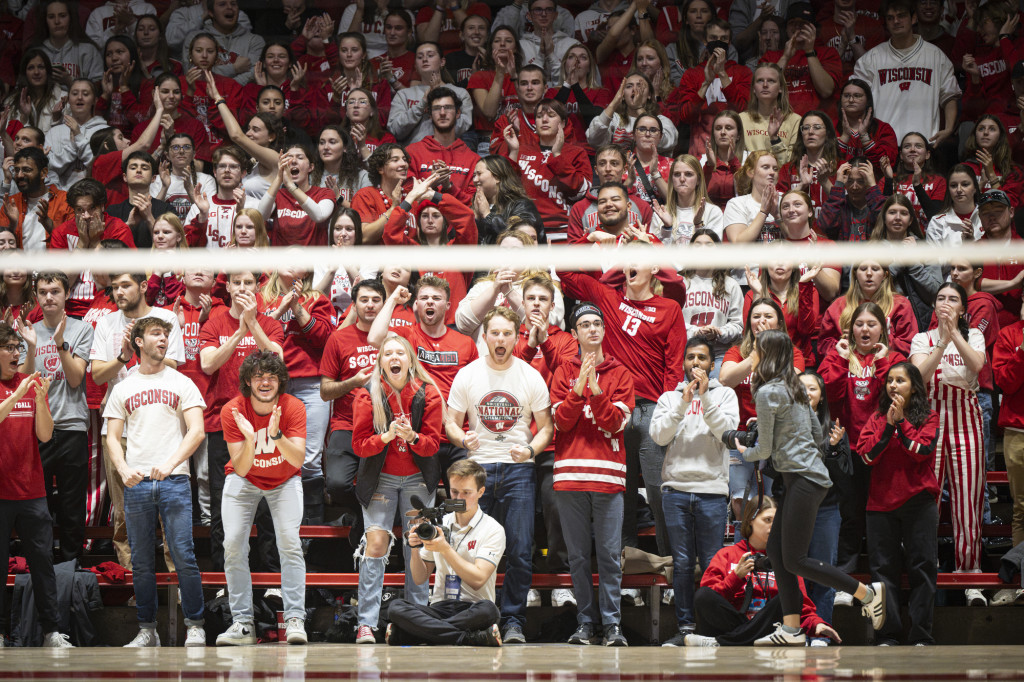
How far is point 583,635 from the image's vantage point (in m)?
6.05

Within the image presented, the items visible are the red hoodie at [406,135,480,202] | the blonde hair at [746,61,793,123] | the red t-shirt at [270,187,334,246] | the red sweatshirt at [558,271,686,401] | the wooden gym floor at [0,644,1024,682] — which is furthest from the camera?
the blonde hair at [746,61,793,123]

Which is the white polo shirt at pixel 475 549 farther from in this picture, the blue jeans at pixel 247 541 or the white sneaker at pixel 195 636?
the white sneaker at pixel 195 636

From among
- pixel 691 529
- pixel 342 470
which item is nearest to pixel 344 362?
pixel 342 470

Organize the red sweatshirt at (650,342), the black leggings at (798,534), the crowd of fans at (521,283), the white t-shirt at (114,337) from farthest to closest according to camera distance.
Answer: the white t-shirt at (114,337) < the red sweatshirt at (650,342) < the crowd of fans at (521,283) < the black leggings at (798,534)

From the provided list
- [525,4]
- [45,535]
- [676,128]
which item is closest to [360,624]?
[45,535]

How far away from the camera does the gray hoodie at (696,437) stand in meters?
6.33

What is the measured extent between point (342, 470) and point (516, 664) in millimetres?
2320

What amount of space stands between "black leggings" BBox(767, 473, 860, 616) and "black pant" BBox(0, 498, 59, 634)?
13.4 feet

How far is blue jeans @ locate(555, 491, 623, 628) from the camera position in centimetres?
609

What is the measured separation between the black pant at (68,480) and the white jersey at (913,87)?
679 centimetres

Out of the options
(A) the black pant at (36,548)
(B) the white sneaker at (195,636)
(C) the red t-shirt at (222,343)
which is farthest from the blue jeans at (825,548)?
(A) the black pant at (36,548)

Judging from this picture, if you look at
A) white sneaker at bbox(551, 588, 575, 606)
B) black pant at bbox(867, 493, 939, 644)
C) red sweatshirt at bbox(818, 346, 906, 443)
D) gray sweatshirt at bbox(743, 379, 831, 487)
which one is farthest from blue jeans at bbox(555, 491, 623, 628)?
red sweatshirt at bbox(818, 346, 906, 443)

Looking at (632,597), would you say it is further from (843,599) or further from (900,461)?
(900,461)

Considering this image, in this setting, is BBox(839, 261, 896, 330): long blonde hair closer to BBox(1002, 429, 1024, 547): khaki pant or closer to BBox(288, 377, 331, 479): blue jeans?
BBox(1002, 429, 1024, 547): khaki pant
